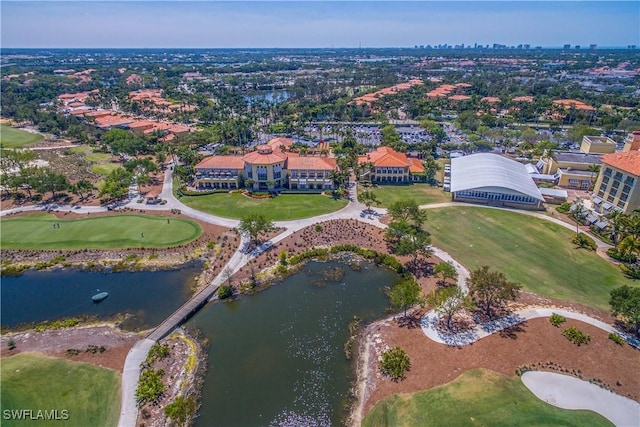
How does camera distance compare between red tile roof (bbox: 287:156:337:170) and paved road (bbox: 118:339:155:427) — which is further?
red tile roof (bbox: 287:156:337:170)

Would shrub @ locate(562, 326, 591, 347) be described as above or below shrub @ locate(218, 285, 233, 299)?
above

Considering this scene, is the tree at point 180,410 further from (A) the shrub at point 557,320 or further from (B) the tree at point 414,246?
(A) the shrub at point 557,320

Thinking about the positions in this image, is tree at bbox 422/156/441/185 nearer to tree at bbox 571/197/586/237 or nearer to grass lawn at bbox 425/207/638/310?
grass lawn at bbox 425/207/638/310

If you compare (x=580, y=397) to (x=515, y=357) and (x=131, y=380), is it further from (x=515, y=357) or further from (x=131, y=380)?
(x=131, y=380)

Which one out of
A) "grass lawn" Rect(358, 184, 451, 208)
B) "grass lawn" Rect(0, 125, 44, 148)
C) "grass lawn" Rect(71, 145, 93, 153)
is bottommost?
"grass lawn" Rect(358, 184, 451, 208)

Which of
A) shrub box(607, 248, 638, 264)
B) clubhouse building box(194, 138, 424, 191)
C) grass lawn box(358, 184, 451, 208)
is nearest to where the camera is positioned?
shrub box(607, 248, 638, 264)

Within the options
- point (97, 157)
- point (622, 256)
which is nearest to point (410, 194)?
point (622, 256)

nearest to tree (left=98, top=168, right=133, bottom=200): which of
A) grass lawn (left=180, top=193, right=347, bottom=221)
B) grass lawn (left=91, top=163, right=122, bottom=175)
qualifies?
grass lawn (left=180, top=193, right=347, bottom=221)
